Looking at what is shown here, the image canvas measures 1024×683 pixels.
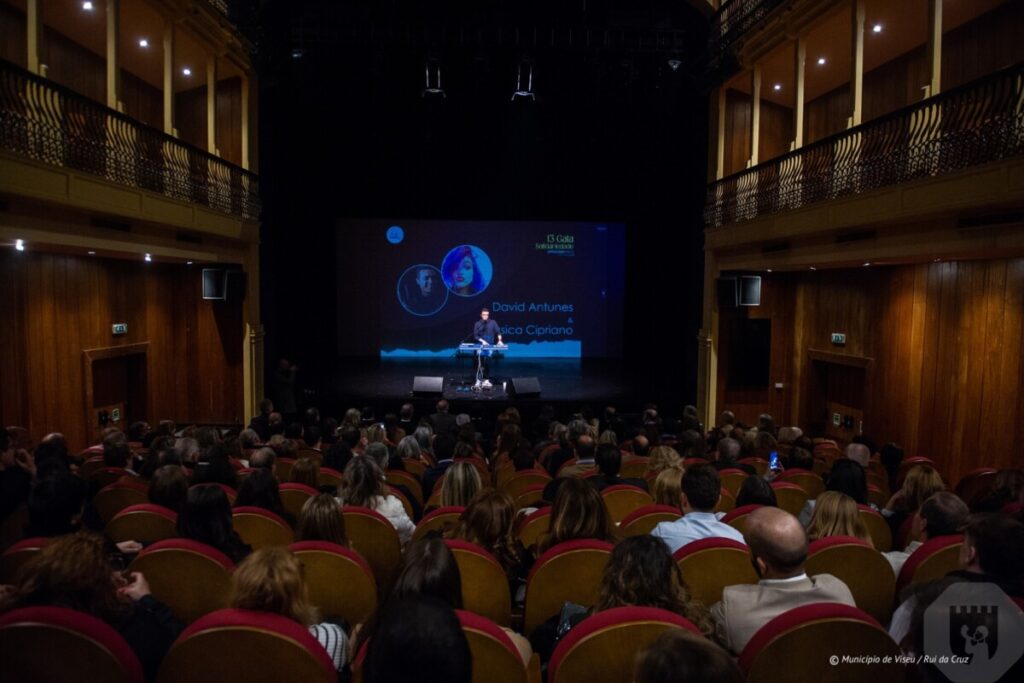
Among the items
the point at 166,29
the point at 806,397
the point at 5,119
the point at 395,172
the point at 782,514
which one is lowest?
the point at 806,397

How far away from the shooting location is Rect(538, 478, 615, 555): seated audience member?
2988 millimetres

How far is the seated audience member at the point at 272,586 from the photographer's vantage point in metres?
1.88

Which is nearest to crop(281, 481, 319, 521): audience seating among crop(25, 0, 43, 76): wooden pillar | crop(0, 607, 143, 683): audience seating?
crop(0, 607, 143, 683): audience seating

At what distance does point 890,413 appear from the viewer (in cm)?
982

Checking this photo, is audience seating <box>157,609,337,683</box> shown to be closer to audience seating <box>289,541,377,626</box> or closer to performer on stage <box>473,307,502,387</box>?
audience seating <box>289,541,377,626</box>

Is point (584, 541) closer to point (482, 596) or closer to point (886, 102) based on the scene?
point (482, 596)

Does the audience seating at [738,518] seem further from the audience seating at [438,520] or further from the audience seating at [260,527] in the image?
the audience seating at [260,527]

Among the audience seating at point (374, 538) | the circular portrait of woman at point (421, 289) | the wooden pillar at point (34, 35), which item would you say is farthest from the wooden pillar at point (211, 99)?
the audience seating at point (374, 538)

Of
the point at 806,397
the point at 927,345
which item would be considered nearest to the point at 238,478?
the point at 927,345

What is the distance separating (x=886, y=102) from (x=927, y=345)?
405cm

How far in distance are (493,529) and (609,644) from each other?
1293 millimetres

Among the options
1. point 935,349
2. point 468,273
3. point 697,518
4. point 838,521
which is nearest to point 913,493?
point 838,521

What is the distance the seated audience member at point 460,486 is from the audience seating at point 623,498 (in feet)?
2.78

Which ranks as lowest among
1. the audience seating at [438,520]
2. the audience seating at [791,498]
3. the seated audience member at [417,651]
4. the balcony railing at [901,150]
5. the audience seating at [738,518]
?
the audience seating at [791,498]
